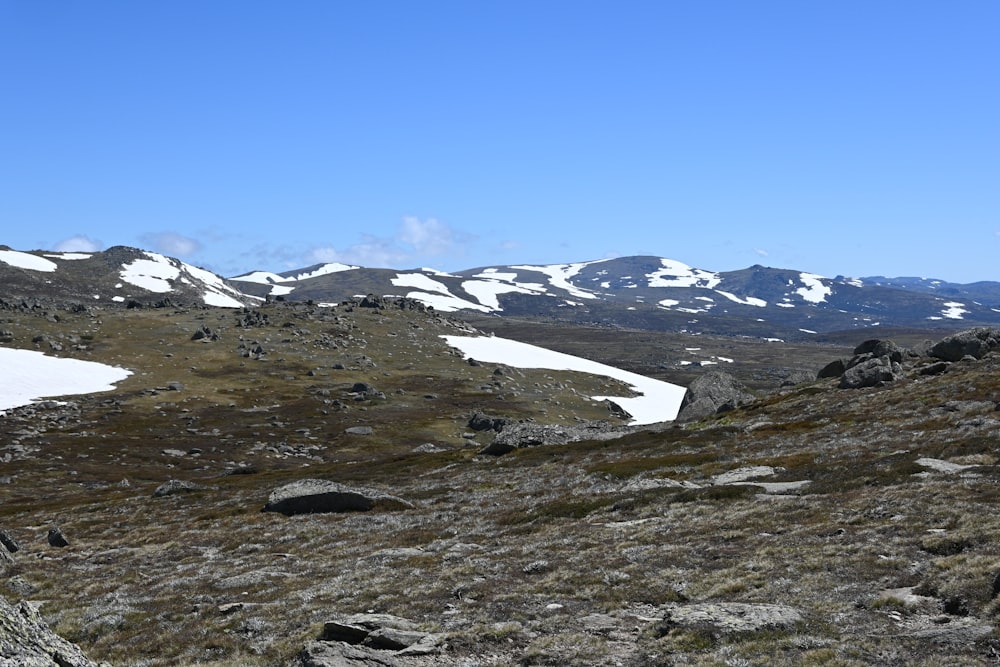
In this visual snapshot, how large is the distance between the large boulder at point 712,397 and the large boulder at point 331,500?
47492 millimetres

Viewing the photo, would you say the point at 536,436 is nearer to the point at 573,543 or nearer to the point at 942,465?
the point at 942,465


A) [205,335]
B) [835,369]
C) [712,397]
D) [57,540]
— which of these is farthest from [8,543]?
[205,335]

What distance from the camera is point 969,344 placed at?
81.5m

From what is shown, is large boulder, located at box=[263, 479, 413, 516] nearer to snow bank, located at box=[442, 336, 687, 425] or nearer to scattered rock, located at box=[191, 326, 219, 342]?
→ snow bank, located at box=[442, 336, 687, 425]

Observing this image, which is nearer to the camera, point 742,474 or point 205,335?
point 742,474

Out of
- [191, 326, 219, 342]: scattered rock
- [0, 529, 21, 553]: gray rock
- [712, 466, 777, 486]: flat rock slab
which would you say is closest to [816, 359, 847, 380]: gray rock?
[712, 466, 777, 486]: flat rock slab

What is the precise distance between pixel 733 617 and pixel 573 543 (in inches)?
501

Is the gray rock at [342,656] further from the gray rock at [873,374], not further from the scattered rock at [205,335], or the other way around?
the scattered rock at [205,335]

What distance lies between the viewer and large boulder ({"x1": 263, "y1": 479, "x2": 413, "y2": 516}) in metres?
49.5

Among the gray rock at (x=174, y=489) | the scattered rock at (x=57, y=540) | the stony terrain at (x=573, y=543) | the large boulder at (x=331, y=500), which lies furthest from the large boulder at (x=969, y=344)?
the scattered rock at (x=57, y=540)

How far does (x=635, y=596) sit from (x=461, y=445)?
288 feet

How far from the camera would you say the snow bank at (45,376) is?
117688 mm

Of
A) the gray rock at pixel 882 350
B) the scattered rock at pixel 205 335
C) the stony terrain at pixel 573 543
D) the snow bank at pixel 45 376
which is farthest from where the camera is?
the scattered rock at pixel 205 335

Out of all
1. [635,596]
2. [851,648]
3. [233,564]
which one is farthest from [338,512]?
[851,648]
